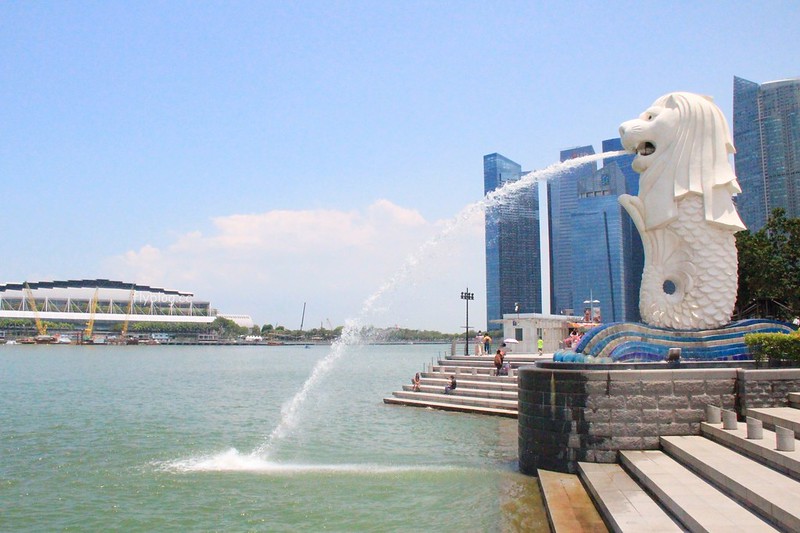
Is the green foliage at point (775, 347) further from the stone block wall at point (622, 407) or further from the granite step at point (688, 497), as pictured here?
the granite step at point (688, 497)

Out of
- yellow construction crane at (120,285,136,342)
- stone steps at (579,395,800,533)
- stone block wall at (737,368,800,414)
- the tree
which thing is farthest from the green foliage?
yellow construction crane at (120,285,136,342)

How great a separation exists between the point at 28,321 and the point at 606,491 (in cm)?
14643

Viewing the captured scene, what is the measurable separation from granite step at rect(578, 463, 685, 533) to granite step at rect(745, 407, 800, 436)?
2249 mm

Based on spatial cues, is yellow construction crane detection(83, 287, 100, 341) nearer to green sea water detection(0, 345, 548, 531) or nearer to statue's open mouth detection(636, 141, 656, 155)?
green sea water detection(0, 345, 548, 531)

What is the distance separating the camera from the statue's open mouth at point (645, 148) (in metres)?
15.0

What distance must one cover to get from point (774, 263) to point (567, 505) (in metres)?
28.0

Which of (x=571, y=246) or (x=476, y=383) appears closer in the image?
(x=476, y=383)

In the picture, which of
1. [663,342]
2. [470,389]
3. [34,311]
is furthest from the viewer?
[34,311]

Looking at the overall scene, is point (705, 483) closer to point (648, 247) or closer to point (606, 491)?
point (606, 491)

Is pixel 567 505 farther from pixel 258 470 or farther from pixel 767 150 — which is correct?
pixel 767 150

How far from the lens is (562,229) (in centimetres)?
8962

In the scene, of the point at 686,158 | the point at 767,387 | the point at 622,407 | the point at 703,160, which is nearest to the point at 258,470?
the point at 622,407

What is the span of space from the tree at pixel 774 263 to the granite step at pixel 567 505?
26.2m

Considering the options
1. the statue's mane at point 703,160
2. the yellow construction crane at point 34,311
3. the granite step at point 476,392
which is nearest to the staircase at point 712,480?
the statue's mane at point 703,160
